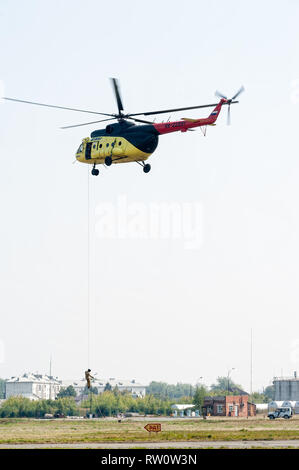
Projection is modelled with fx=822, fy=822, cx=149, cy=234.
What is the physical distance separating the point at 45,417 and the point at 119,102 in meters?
109

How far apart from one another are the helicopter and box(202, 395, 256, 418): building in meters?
82.8

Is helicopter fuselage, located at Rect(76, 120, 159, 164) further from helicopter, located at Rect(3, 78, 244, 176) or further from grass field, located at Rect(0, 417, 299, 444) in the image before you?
grass field, located at Rect(0, 417, 299, 444)

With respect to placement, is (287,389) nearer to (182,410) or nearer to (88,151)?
(182,410)

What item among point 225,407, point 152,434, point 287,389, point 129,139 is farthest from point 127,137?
point 287,389

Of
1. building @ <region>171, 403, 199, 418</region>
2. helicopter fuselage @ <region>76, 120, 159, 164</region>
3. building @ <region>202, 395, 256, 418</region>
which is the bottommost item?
building @ <region>171, 403, 199, 418</region>

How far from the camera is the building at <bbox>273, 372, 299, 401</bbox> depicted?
190875 mm

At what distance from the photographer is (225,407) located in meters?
141

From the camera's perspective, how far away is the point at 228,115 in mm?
60500

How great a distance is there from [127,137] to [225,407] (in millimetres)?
87337

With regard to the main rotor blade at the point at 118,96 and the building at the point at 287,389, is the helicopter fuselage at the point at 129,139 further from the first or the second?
the building at the point at 287,389

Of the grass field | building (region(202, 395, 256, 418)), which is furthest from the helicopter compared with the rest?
building (region(202, 395, 256, 418))
